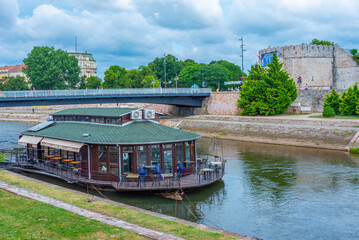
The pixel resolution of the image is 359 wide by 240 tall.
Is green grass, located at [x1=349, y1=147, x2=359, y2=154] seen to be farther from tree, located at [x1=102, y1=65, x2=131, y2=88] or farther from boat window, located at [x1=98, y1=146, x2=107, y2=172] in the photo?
tree, located at [x1=102, y1=65, x2=131, y2=88]

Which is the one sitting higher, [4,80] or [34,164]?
[4,80]

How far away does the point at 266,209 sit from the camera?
66.0ft

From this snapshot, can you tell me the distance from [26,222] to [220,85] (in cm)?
9577

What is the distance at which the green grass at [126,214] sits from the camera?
46.0 feet

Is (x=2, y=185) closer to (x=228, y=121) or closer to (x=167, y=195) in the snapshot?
(x=167, y=195)

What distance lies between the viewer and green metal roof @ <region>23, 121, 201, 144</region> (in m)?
22.8

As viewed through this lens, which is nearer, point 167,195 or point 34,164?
point 167,195

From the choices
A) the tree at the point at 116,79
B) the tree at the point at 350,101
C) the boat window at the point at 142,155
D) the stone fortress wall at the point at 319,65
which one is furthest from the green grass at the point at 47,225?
the tree at the point at 116,79

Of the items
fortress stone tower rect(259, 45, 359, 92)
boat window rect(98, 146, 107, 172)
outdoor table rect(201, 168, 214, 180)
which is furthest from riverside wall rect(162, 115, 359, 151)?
boat window rect(98, 146, 107, 172)

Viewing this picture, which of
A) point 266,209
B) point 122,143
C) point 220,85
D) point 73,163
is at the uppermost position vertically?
point 220,85

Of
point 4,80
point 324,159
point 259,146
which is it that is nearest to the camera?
point 324,159

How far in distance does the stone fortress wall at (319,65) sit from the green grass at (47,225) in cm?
6609

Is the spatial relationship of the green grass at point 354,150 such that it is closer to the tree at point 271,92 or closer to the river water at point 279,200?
the river water at point 279,200

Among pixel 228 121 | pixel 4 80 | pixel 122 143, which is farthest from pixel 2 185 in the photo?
pixel 4 80
